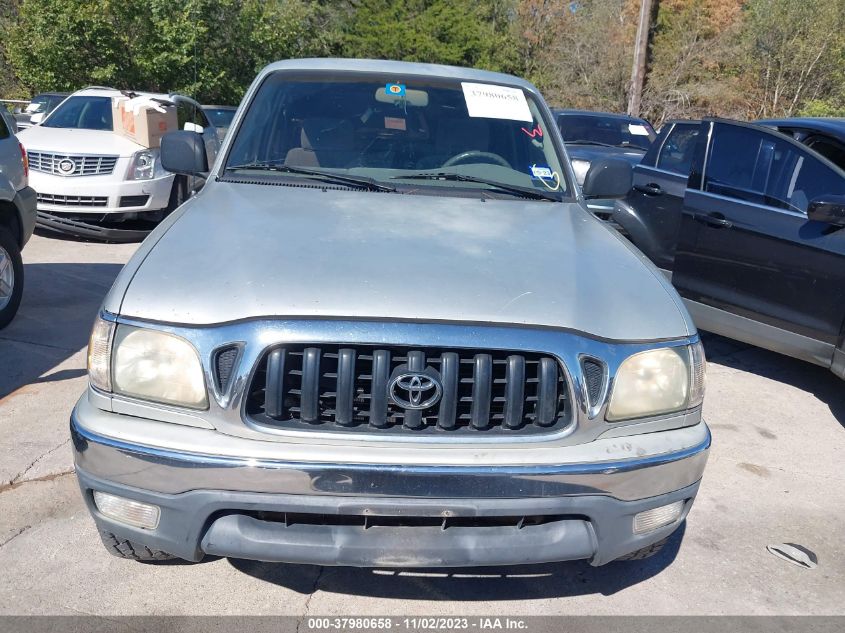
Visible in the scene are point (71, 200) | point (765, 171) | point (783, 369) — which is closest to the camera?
point (765, 171)

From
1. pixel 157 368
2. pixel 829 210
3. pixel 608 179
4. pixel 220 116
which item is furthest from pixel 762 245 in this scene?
pixel 220 116

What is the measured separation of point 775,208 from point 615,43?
86.3 feet

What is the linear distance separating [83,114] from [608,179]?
8473mm

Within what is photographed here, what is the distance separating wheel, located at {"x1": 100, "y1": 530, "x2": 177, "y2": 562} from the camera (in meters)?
2.81

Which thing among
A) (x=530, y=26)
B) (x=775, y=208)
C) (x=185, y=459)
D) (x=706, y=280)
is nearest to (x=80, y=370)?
(x=185, y=459)

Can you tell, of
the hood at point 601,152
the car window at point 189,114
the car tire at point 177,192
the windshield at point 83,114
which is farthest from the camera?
the car window at point 189,114

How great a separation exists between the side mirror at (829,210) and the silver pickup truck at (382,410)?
8.14 ft

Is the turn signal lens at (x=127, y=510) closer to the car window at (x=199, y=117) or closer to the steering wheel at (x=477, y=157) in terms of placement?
the steering wheel at (x=477, y=157)

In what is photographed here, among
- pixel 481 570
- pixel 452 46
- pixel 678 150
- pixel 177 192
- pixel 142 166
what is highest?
pixel 678 150

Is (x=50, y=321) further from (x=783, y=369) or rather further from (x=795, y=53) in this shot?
(x=795, y=53)

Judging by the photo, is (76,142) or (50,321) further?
(76,142)

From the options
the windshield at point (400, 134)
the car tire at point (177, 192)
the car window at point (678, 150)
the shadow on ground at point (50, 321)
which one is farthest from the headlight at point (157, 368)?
the car tire at point (177, 192)

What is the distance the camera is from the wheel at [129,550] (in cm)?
281

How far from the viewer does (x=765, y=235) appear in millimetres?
5246
